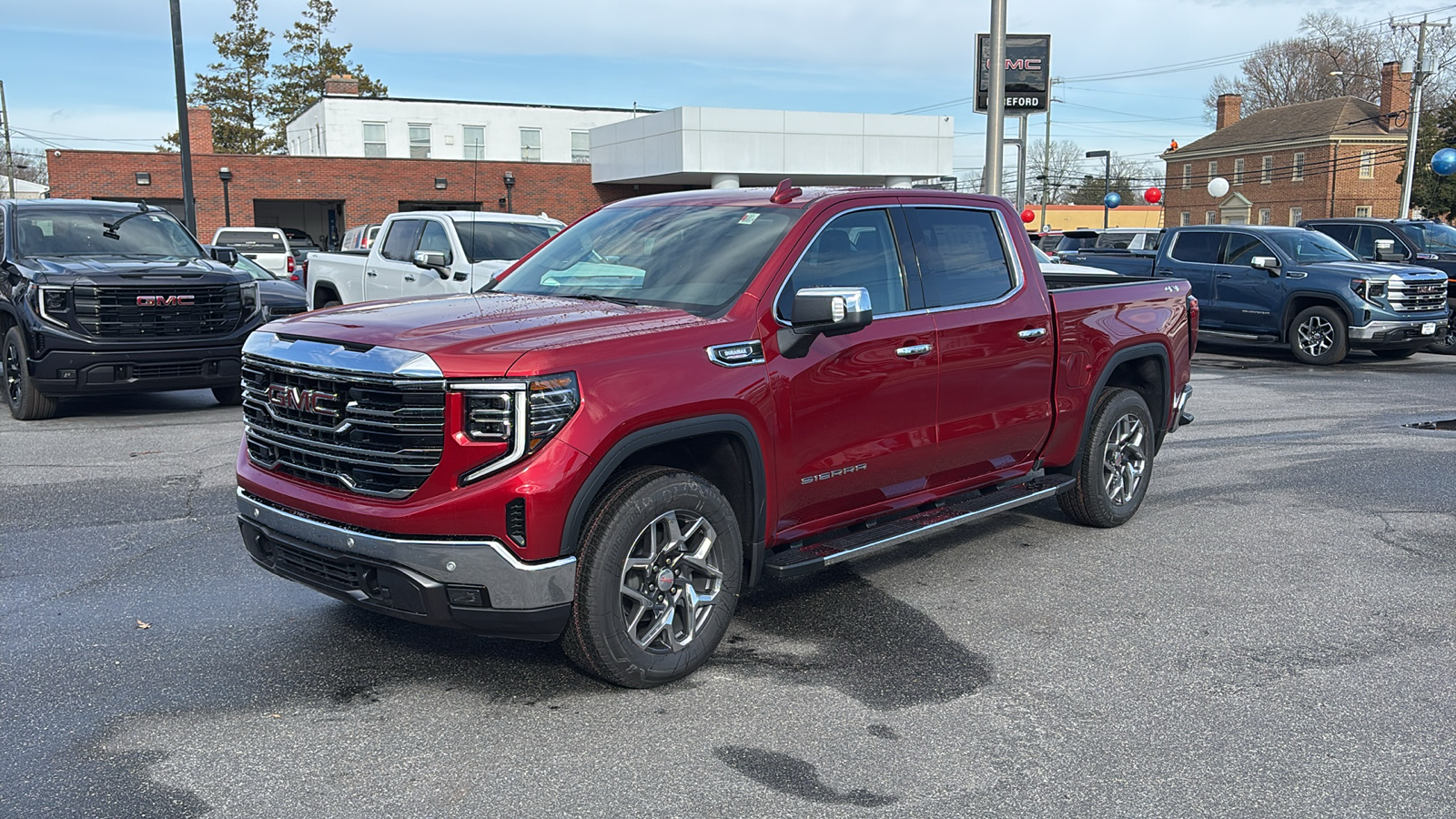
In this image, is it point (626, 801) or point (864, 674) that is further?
point (864, 674)

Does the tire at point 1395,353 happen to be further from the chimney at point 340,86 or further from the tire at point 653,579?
the chimney at point 340,86

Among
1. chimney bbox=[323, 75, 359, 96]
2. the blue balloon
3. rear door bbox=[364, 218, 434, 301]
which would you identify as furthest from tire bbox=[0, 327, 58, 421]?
chimney bbox=[323, 75, 359, 96]

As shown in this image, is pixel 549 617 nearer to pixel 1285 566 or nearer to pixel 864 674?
pixel 864 674

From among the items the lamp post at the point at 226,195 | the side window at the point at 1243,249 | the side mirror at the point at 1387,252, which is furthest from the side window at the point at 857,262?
the lamp post at the point at 226,195

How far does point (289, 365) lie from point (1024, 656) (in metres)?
3.11

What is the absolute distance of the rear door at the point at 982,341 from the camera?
221 inches

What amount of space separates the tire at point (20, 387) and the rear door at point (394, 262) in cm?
358

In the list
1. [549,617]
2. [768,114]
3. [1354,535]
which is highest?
[768,114]

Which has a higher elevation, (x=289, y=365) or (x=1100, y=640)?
(x=289, y=365)

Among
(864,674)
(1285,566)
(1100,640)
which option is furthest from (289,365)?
(1285,566)

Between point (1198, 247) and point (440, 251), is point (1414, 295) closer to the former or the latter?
point (1198, 247)

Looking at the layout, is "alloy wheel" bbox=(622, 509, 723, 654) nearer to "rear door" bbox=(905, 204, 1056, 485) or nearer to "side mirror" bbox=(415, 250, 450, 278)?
"rear door" bbox=(905, 204, 1056, 485)

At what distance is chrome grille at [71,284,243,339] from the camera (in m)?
10.2

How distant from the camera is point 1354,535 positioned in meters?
6.89
